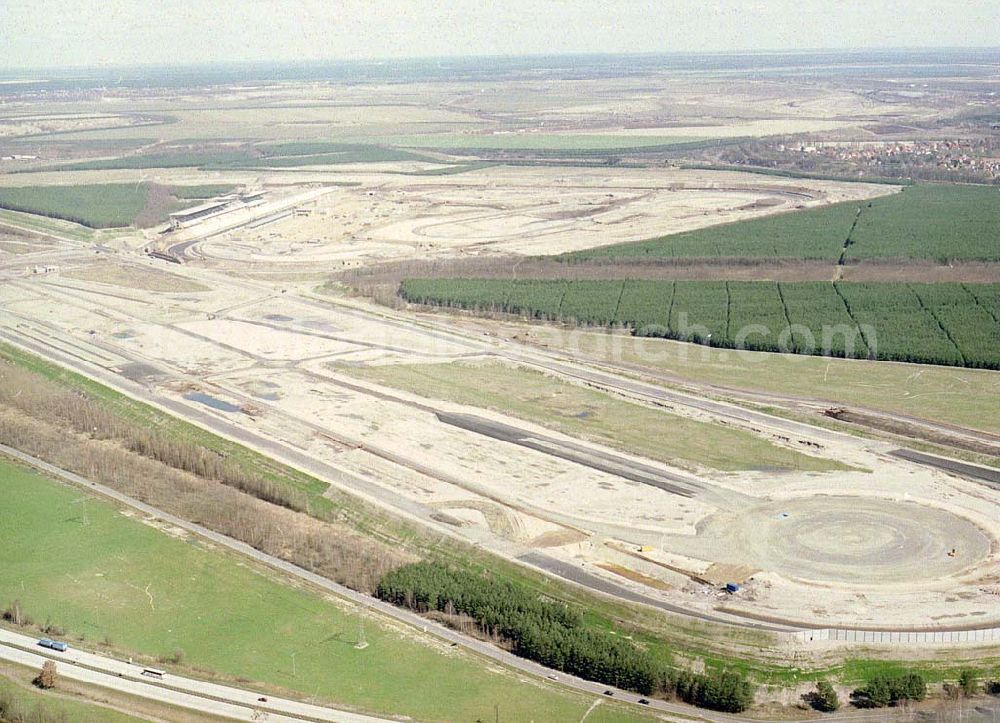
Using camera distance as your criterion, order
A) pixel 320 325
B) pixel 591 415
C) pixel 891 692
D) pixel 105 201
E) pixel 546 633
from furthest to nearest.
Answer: pixel 105 201 < pixel 320 325 < pixel 591 415 < pixel 546 633 < pixel 891 692

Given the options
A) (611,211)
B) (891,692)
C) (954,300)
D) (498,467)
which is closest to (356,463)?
(498,467)

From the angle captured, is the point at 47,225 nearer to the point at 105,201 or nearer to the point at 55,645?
the point at 105,201

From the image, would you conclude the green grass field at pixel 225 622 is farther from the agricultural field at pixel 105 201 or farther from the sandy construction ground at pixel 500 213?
the agricultural field at pixel 105 201

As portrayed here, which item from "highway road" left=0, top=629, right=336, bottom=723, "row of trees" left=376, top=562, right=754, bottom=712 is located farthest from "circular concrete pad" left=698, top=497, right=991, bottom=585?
"highway road" left=0, top=629, right=336, bottom=723

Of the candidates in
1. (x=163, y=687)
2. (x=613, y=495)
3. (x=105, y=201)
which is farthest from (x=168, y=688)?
(x=105, y=201)

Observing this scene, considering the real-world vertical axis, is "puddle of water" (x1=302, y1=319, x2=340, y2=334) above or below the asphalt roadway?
above

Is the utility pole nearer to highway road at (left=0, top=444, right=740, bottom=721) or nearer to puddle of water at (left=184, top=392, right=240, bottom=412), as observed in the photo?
highway road at (left=0, top=444, right=740, bottom=721)

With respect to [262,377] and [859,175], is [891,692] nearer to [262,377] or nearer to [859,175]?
[262,377]
